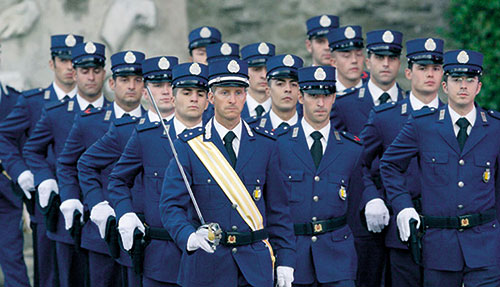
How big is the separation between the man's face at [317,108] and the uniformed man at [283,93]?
2.34 feet

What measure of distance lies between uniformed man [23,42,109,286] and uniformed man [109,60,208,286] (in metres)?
1.51

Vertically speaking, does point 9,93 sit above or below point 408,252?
above

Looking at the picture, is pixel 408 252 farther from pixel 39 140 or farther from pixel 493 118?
pixel 39 140

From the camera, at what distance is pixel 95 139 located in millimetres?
8516

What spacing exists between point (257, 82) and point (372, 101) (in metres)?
1.07

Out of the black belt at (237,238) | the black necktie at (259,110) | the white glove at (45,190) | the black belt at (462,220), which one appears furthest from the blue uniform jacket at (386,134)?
the white glove at (45,190)

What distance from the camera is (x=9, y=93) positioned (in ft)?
33.8

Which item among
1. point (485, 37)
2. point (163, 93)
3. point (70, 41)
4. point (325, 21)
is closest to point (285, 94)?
point (163, 93)

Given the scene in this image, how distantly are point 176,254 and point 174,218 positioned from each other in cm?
104

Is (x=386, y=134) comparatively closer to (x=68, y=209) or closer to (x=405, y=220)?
(x=405, y=220)

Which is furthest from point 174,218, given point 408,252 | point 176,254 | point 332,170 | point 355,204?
point 408,252

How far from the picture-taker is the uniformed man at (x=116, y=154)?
Answer: 7.81m

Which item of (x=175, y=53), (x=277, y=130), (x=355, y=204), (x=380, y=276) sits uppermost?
(x=175, y=53)

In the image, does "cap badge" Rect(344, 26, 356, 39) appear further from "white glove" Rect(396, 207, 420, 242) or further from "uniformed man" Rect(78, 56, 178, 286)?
"white glove" Rect(396, 207, 420, 242)
